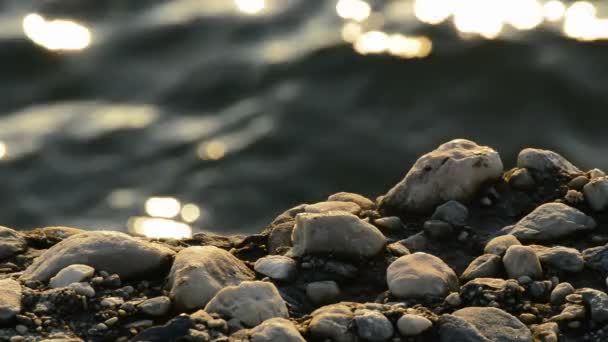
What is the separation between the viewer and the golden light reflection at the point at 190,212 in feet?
19.1

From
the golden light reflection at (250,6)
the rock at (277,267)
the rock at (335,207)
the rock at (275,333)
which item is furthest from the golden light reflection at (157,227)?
the rock at (275,333)

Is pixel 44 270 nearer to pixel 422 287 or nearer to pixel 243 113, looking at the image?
pixel 422 287

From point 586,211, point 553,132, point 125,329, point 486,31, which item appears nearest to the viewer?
point 125,329

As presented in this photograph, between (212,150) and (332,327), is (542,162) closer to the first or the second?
(332,327)

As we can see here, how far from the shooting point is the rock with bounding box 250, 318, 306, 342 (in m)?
2.35

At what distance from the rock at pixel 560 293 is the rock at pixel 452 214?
429 mm

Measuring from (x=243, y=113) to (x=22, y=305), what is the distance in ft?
13.0

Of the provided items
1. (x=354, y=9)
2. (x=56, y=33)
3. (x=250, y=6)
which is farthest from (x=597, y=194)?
(x=56, y=33)

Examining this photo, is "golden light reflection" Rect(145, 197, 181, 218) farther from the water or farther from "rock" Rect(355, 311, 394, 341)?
"rock" Rect(355, 311, 394, 341)

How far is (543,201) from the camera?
3.16m

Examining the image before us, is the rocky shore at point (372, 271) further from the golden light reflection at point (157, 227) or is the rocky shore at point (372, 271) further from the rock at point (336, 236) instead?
the golden light reflection at point (157, 227)

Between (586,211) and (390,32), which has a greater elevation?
(390,32)

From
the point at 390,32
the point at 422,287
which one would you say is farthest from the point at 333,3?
the point at 422,287

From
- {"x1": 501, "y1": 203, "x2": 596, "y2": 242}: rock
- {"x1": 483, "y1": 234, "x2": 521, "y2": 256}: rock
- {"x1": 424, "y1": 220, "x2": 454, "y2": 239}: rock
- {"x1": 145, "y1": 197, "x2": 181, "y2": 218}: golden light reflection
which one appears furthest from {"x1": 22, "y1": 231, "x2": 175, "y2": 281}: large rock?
{"x1": 145, "y1": 197, "x2": 181, "y2": 218}: golden light reflection
